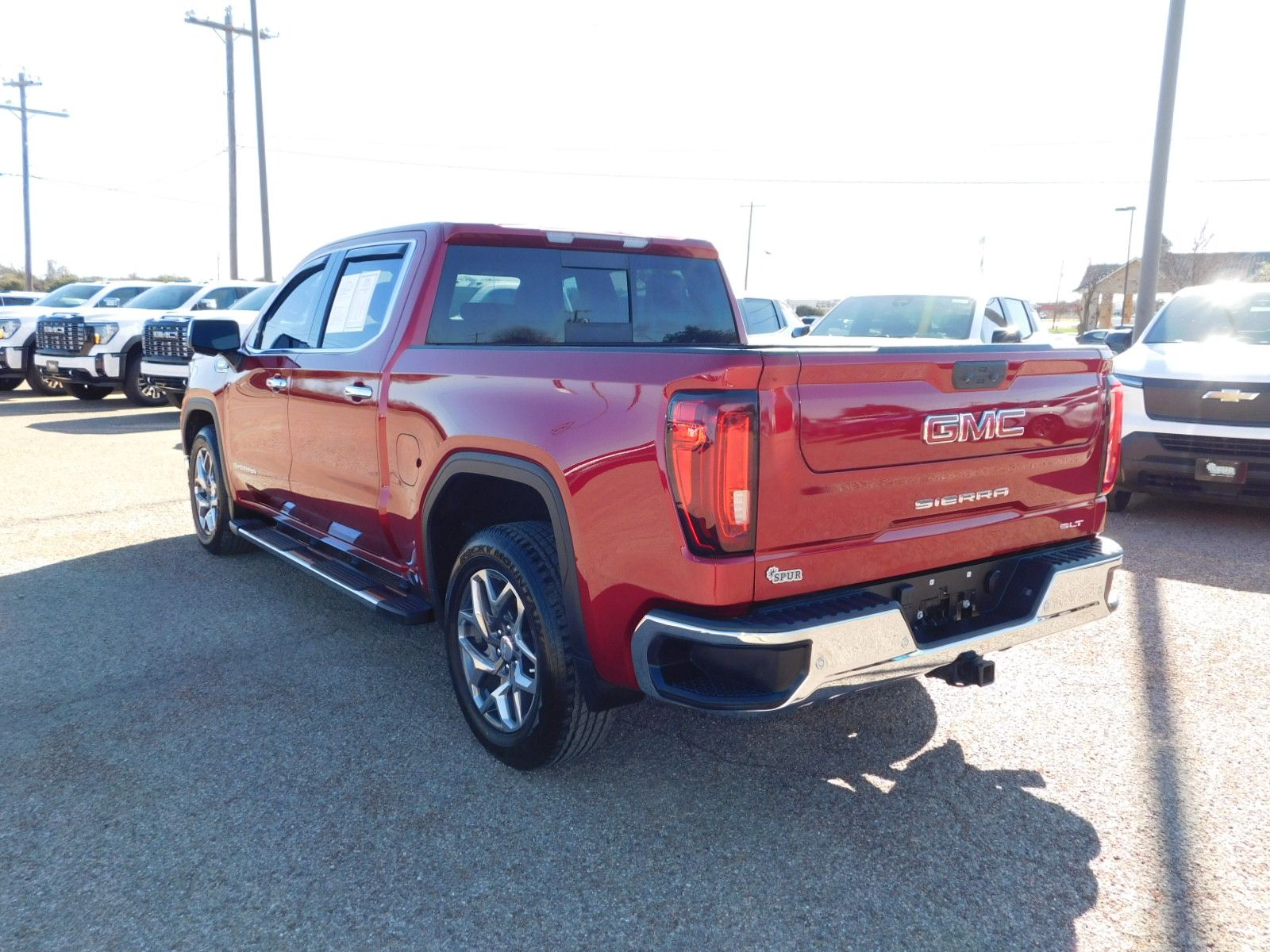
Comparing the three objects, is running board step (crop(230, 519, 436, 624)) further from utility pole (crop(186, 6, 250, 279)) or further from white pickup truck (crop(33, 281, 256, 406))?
utility pole (crop(186, 6, 250, 279))

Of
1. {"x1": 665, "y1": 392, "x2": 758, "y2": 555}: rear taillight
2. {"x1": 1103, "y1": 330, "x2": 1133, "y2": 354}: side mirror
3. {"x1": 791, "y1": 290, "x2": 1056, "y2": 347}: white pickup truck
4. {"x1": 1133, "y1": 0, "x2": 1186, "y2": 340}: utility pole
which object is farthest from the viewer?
{"x1": 1133, "y1": 0, "x2": 1186, "y2": 340}: utility pole

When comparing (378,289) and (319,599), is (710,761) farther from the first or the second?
(319,599)

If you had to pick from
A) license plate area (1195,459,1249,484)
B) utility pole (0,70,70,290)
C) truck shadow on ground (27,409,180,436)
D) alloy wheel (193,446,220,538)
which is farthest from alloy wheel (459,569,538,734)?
utility pole (0,70,70,290)

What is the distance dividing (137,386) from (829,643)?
15.4 metres

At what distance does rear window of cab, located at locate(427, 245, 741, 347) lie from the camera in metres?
3.98

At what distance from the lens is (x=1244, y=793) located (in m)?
3.22

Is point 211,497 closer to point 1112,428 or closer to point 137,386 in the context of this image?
point 1112,428

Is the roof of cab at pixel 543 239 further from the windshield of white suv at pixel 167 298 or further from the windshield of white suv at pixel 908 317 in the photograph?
the windshield of white suv at pixel 167 298

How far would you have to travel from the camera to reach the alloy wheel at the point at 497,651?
3.25 m

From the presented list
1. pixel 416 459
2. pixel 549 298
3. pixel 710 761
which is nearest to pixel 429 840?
pixel 710 761

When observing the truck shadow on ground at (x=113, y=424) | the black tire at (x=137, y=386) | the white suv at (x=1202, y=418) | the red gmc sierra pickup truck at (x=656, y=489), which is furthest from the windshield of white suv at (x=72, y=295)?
the white suv at (x=1202, y=418)

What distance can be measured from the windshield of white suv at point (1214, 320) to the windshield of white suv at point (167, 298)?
1392 centimetres

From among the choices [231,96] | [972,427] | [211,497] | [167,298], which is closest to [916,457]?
[972,427]

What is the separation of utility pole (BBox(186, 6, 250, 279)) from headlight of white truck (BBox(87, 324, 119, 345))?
1314cm
